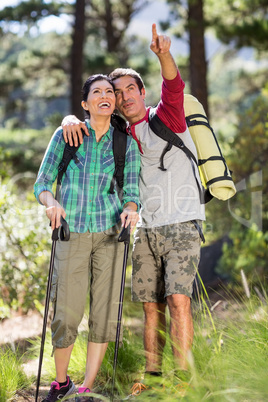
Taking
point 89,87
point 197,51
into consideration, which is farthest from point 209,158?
point 197,51

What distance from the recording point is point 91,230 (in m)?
3.18

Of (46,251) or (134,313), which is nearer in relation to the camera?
(134,313)

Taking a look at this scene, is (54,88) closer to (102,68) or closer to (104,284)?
(102,68)

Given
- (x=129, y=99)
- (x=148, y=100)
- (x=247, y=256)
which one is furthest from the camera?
(x=148, y=100)

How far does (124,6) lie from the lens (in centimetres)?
1723

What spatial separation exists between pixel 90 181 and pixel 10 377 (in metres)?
1.40

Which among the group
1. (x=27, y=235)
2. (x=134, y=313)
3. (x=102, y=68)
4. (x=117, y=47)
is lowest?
(x=134, y=313)

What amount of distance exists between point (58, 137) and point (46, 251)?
8.06ft

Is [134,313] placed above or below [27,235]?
below

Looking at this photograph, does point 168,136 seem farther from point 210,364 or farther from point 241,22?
point 241,22

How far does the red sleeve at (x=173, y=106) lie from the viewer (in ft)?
10.3

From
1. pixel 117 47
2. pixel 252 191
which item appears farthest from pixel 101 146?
pixel 117 47

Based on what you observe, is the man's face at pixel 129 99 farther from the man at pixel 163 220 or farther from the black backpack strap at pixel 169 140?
the black backpack strap at pixel 169 140

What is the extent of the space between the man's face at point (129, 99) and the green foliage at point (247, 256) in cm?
315
